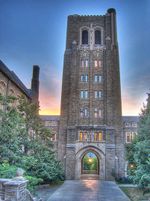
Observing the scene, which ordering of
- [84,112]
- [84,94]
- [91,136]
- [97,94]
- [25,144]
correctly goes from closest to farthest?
[25,144] → [91,136] → [84,112] → [97,94] → [84,94]

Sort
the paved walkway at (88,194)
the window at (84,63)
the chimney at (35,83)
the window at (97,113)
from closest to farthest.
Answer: the paved walkway at (88,194) → the window at (97,113) → the chimney at (35,83) → the window at (84,63)

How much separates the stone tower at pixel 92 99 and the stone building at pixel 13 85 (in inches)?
179

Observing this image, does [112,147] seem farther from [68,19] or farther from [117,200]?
[68,19]

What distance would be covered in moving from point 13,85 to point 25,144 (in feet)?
30.7

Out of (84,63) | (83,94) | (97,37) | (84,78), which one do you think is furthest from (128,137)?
(97,37)

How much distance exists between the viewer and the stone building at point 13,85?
2699cm

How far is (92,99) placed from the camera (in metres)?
39.6

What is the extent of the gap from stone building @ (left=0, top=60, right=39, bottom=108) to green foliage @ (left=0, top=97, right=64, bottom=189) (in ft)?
9.51

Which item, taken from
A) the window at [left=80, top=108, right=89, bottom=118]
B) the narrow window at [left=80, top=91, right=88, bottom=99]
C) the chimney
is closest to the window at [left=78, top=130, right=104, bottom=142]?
the window at [left=80, top=108, right=89, bottom=118]

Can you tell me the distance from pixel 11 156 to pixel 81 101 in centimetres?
2308

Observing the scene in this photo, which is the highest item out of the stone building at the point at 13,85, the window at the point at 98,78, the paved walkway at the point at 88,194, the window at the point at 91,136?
the window at the point at 98,78

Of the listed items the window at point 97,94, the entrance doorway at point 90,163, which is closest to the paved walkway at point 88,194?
the window at point 97,94

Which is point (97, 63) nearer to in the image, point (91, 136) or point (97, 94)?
point (97, 94)

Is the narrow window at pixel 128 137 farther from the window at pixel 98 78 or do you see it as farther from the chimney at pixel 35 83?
the chimney at pixel 35 83
